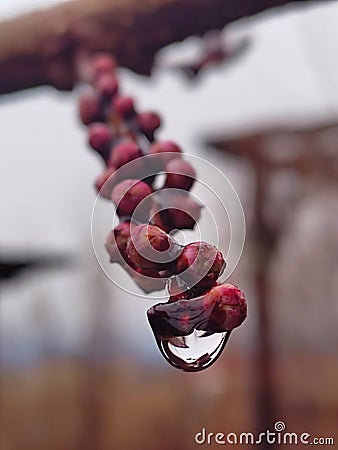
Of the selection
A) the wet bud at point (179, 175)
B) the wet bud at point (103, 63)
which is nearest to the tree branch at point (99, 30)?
the wet bud at point (103, 63)

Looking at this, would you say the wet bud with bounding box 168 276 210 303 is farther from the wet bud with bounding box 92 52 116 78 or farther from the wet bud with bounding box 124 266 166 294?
the wet bud with bounding box 92 52 116 78

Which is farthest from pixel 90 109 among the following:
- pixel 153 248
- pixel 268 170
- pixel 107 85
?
pixel 268 170

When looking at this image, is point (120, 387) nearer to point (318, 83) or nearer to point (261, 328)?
point (261, 328)

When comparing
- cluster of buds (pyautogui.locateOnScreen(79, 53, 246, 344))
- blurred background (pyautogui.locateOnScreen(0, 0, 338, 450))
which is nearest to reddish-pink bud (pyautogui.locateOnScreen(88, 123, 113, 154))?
cluster of buds (pyautogui.locateOnScreen(79, 53, 246, 344))

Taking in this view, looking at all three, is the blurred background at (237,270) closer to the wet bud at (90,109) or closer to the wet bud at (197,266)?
the wet bud at (90,109)

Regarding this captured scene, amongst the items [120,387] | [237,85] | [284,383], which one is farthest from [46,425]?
[237,85]

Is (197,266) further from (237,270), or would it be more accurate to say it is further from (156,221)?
(237,270)

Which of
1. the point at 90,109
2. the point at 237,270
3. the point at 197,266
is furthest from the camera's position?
the point at 237,270
